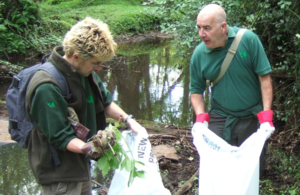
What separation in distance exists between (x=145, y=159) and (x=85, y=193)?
1.64 ft

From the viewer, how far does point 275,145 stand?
4.59 meters

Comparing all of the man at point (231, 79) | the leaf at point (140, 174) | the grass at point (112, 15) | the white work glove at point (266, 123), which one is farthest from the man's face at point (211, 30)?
the grass at point (112, 15)

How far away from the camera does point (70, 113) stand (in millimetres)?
2221

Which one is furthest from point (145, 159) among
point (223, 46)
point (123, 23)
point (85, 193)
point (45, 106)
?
point (123, 23)

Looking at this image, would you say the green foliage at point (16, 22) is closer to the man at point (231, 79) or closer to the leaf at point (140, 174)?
the man at point (231, 79)

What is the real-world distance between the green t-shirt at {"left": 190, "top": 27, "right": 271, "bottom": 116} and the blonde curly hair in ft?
3.74

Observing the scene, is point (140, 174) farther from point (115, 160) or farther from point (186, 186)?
point (186, 186)

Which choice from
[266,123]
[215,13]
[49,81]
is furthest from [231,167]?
[49,81]

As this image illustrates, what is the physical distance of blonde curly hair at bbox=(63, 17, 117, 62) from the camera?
212cm

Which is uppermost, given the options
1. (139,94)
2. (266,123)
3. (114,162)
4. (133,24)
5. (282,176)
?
(266,123)

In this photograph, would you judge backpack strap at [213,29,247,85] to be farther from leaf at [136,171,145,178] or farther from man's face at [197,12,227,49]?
leaf at [136,171,145,178]

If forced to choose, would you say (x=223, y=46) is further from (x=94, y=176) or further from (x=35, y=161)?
(x=94, y=176)

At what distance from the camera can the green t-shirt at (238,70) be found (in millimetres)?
2945

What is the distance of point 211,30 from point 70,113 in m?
1.34
